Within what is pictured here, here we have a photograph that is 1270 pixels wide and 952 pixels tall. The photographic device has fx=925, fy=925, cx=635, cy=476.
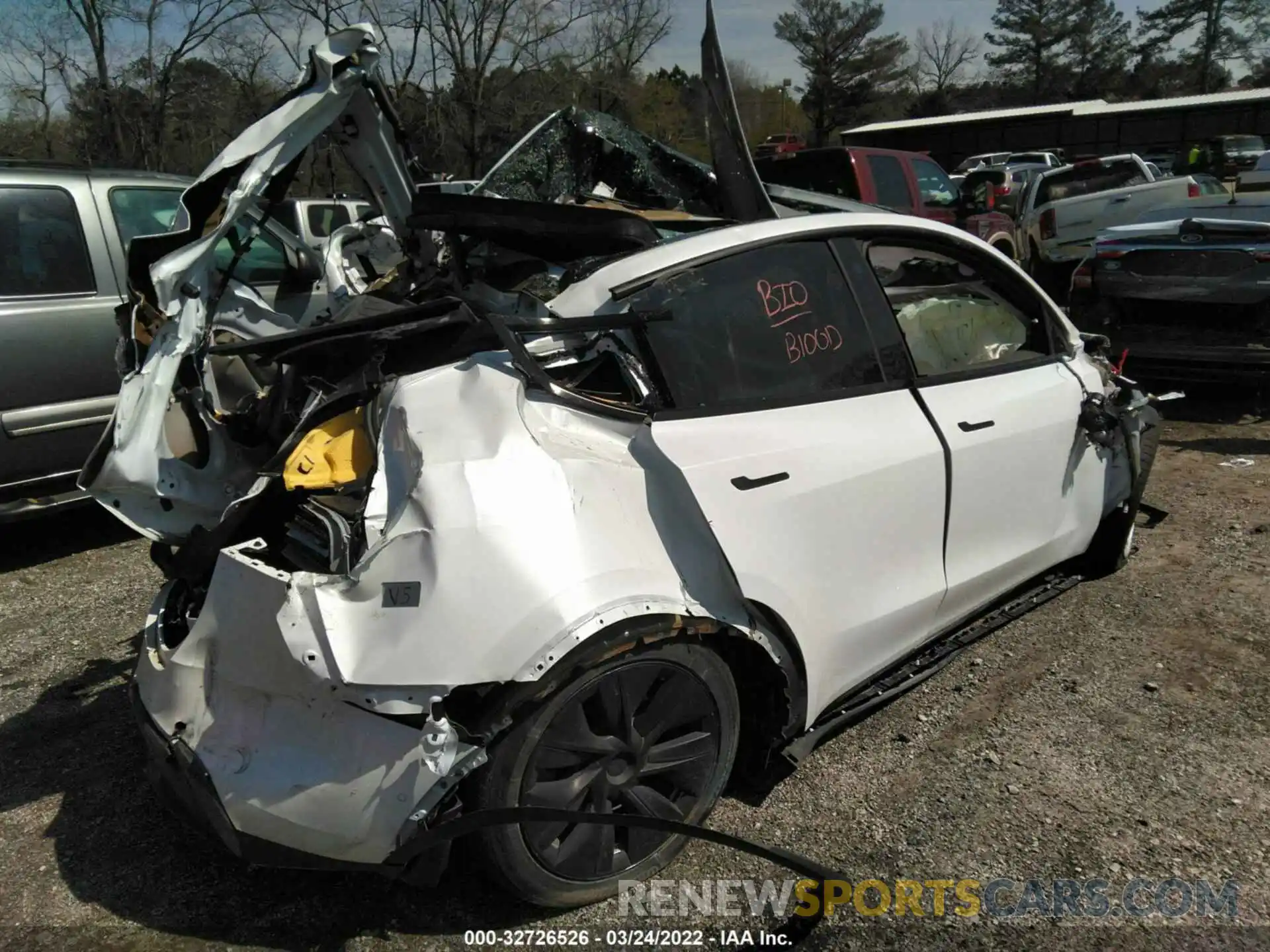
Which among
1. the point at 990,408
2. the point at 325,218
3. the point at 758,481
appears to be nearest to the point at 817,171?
the point at 325,218

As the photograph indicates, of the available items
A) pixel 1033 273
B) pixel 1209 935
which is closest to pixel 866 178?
pixel 1033 273

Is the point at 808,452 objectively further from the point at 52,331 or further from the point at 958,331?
the point at 52,331

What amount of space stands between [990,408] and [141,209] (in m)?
4.64

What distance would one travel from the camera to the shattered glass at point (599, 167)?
12.4 ft

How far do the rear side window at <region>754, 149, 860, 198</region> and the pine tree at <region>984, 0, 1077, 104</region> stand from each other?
57.8 meters

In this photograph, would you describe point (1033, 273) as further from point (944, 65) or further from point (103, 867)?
point (944, 65)

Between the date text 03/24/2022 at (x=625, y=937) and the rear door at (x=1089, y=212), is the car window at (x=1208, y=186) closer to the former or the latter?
the rear door at (x=1089, y=212)

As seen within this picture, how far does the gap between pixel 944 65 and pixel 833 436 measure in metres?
69.6

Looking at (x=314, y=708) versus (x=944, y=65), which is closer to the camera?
(x=314, y=708)

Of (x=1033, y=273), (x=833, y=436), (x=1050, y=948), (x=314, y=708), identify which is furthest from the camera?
(x=1033, y=273)

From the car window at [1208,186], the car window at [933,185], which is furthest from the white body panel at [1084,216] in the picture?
the car window at [933,185]

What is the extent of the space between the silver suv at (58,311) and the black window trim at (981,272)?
265 centimetres

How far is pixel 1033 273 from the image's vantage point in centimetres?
1189

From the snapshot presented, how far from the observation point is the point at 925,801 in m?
2.80
